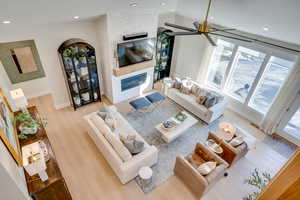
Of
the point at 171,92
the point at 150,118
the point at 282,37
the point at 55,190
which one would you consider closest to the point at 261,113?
the point at 282,37

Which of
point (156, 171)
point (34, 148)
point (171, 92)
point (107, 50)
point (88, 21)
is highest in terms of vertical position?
point (88, 21)

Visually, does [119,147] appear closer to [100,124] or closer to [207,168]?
[100,124]

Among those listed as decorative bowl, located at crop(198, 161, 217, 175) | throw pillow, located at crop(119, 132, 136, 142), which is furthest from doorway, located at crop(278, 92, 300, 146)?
throw pillow, located at crop(119, 132, 136, 142)

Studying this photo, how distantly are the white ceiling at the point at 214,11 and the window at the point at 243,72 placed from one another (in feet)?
3.87

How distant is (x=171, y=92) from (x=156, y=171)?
3080 millimetres

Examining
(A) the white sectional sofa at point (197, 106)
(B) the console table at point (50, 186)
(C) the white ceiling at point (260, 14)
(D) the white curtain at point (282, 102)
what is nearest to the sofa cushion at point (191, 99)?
(A) the white sectional sofa at point (197, 106)

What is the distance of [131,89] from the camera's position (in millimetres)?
6535

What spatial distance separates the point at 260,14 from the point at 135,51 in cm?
351

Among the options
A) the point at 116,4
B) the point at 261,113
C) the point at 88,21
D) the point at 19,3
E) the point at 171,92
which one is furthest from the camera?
the point at 171,92

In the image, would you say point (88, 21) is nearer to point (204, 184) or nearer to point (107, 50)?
point (107, 50)

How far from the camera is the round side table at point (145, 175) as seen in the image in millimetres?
3707

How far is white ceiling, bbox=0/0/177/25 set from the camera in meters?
3.00

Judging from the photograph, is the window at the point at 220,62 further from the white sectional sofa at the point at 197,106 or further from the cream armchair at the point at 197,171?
the cream armchair at the point at 197,171

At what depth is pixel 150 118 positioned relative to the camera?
582cm
